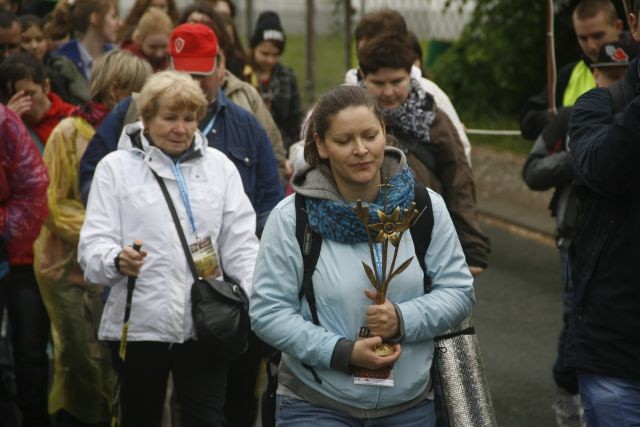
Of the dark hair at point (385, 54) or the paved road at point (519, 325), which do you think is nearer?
the dark hair at point (385, 54)

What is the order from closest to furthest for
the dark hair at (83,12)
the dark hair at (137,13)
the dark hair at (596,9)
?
1. the dark hair at (596,9)
2. the dark hair at (83,12)
3. the dark hair at (137,13)

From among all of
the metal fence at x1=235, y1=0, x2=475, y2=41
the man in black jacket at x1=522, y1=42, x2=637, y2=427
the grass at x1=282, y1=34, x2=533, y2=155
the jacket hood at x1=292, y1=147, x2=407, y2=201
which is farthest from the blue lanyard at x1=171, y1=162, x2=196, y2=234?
the metal fence at x1=235, y1=0, x2=475, y2=41

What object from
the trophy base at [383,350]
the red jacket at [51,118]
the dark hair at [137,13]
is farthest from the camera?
the dark hair at [137,13]

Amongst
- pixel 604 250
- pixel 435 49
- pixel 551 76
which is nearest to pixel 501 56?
pixel 435 49

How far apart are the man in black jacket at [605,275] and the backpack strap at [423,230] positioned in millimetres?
528

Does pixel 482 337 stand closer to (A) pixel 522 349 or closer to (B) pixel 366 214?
(A) pixel 522 349

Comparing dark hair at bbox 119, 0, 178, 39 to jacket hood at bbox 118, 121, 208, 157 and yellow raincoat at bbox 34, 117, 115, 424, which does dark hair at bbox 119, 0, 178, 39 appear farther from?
jacket hood at bbox 118, 121, 208, 157

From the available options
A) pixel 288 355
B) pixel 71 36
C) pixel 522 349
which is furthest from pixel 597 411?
pixel 71 36

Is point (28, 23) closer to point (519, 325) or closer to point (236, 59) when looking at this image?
point (236, 59)

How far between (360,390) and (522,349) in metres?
4.66

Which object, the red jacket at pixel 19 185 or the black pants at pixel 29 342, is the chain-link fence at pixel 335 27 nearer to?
the black pants at pixel 29 342

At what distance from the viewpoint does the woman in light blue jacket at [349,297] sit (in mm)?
4055

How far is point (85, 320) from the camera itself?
681 centimetres

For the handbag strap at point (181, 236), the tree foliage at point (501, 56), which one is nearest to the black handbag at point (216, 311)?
the handbag strap at point (181, 236)
